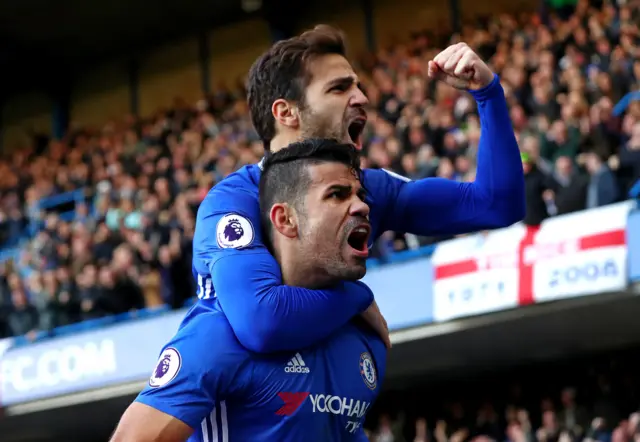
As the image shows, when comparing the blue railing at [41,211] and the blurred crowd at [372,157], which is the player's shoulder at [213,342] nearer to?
the blurred crowd at [372,157]

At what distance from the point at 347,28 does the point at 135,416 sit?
64.2ft

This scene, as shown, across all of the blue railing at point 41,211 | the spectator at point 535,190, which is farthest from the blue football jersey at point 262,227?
the blue railing at point 41,211

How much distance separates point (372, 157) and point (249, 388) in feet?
33.4

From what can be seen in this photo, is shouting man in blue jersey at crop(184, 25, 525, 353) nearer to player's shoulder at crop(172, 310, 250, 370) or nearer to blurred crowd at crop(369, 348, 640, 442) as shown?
player's shoulder at crop(172, 310, 250, 370)

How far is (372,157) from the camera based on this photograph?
1368 cm

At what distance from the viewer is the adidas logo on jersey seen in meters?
3.63

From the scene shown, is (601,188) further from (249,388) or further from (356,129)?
(249,388)

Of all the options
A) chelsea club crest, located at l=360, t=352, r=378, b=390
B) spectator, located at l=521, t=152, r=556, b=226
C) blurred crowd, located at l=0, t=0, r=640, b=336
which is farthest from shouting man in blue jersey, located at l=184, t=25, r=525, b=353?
blurred crowd, located at l=0, t=0, r=640, b=336

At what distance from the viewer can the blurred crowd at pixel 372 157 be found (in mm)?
11875

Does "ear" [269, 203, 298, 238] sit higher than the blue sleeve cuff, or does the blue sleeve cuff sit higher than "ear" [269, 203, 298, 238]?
the blue sleeve cuff

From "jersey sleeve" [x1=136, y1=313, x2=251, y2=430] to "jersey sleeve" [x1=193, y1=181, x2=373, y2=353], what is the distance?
0.07 metres

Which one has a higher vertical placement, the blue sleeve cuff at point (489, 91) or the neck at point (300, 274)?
the blue sleeve cuff at point (489, 91)

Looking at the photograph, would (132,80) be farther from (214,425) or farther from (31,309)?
(214,425)

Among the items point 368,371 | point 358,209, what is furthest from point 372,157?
point 358,209
